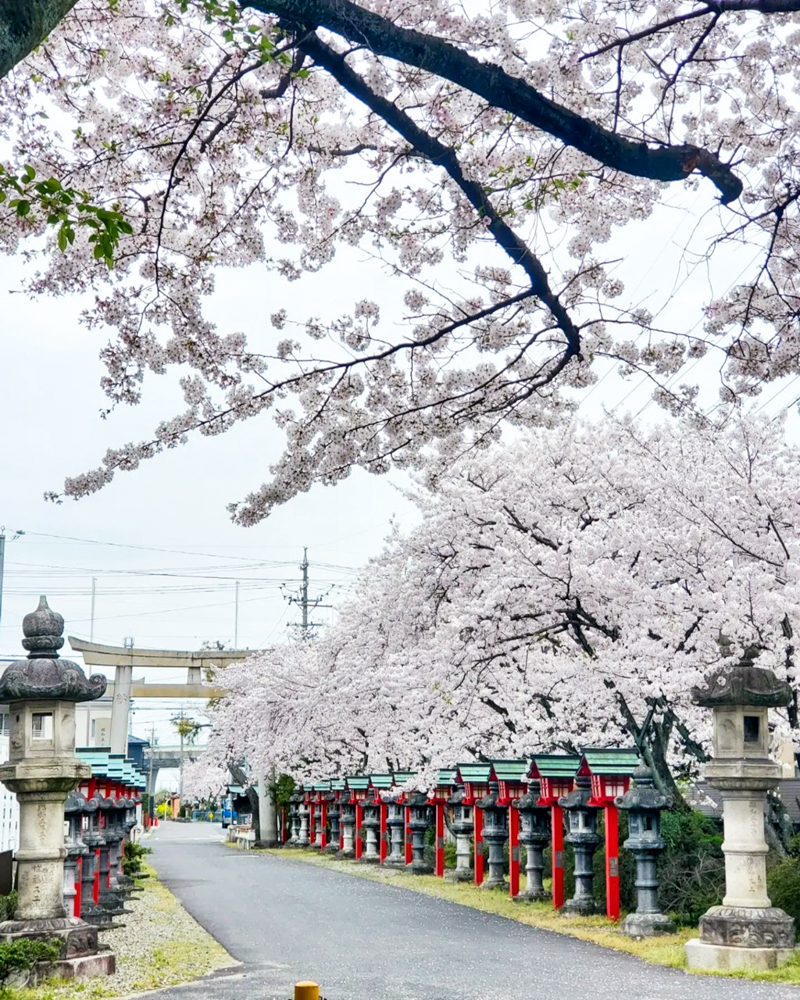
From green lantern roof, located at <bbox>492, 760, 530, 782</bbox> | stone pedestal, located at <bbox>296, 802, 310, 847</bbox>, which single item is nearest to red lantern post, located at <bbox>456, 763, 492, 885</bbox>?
green lantern roof, located at <bbox>492, 760, 530, 782</bbox>

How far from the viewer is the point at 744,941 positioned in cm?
1063

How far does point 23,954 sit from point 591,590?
822 centimetres

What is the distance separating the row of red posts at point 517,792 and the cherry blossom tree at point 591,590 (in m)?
0.69

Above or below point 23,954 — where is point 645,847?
above

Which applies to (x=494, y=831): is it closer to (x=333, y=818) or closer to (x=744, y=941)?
(x=744, y=941)

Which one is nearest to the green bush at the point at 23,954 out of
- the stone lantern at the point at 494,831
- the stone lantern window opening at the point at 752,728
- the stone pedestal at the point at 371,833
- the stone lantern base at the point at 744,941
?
the stone lantern base at the point at 744,941

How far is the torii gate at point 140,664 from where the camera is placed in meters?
47.2

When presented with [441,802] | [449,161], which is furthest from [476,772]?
[449,161]

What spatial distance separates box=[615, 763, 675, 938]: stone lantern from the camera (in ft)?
42.4

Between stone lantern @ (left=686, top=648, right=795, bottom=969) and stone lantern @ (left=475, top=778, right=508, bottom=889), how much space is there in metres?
8.54

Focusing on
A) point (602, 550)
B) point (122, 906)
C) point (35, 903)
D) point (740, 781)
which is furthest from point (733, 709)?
point (122, 906)

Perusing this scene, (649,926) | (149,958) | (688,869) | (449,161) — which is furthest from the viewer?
(688,869)

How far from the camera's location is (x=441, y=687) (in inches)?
709

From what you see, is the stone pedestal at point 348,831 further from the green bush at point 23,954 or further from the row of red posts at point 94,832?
the green bush at point 23,954
